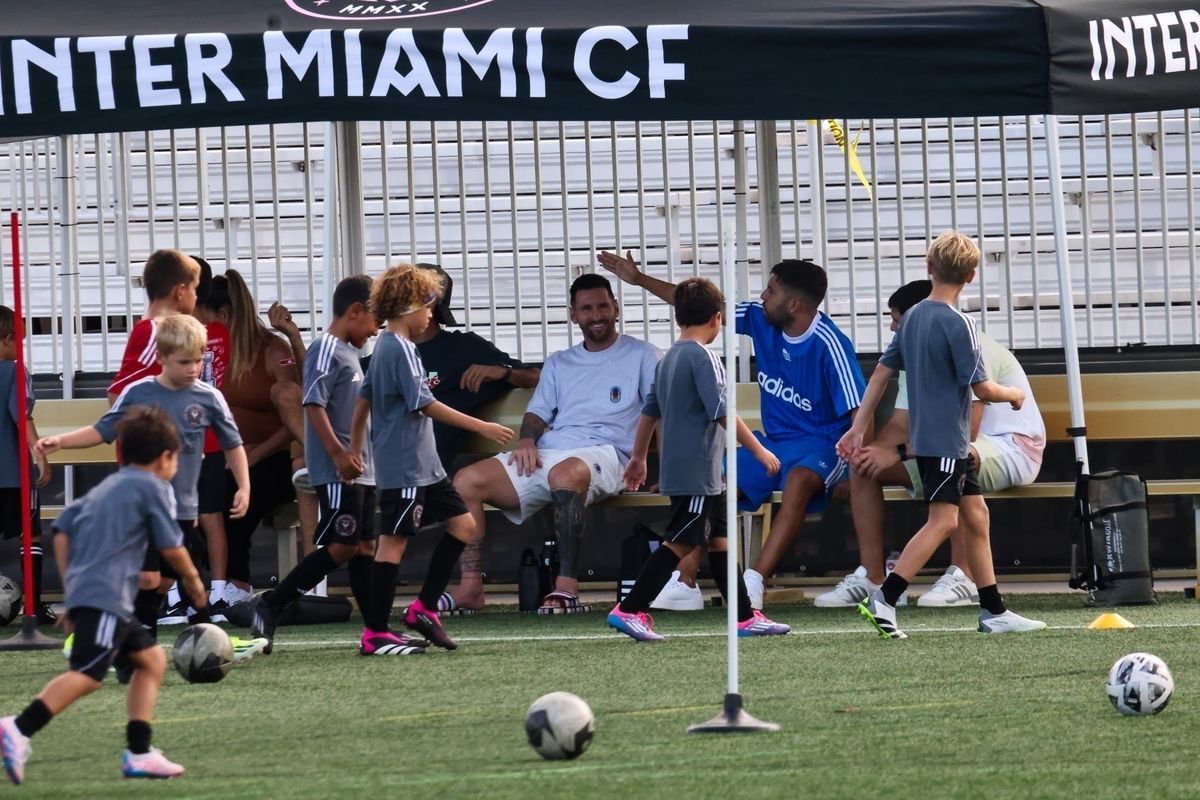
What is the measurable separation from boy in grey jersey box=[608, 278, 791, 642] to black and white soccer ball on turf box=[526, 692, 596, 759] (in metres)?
2.91

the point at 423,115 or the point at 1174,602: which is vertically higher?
the point at 423,115

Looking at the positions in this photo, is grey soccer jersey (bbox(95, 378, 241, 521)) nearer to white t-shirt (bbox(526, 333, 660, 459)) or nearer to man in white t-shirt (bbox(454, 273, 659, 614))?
man in white t-shirt (bbox(454, 273, 659, 614))

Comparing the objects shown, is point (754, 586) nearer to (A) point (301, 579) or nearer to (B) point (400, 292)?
(A) point (301, 579)

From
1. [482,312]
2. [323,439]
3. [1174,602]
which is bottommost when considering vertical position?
[1174,602]

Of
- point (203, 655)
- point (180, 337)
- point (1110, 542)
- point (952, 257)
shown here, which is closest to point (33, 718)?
point (203, 655)

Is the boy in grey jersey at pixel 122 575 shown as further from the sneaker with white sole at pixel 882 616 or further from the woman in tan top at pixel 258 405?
the woman in tan top at pixel 258 405

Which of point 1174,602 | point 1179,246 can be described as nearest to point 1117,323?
point 1179,246

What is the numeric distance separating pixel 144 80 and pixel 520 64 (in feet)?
4.85

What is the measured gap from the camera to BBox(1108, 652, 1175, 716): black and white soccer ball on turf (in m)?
5.37

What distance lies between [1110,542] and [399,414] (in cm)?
347

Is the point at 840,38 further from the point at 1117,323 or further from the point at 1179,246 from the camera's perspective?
the point at 1179,246

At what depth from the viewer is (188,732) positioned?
558 cm

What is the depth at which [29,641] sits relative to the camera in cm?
826

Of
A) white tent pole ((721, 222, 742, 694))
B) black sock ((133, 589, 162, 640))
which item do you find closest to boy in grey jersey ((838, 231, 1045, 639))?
white tent pole ((721, 222, 742, 694))
